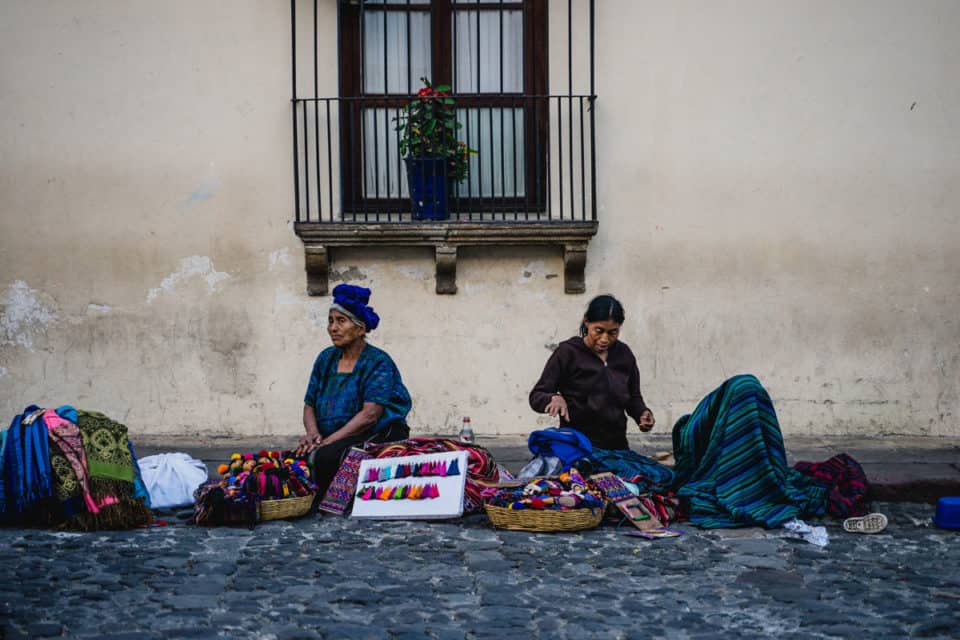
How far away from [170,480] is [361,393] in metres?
1.12

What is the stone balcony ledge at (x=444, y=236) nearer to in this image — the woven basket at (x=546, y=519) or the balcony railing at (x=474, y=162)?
the balcony railing at (x=474, y=162)

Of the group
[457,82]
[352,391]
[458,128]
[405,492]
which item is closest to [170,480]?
[352,391]

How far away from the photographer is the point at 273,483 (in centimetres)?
627

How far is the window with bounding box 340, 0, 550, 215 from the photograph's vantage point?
879cm

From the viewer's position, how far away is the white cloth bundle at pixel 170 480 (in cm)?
661

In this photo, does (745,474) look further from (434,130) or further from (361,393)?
(434,130)

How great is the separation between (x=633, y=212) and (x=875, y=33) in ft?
6.97

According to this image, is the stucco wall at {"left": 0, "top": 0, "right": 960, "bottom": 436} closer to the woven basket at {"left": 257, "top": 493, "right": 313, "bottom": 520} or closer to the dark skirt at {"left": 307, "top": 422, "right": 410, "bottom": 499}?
the dark skirt at {"left": 307, "top": 422, "right": 410, "bottom": 499}

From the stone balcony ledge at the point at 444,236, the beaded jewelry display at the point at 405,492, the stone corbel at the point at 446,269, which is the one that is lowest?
the beaded jewelry display at the point at 405,492

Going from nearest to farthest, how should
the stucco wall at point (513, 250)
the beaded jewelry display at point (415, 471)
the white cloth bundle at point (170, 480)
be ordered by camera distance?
1. the beaded jewelry display at point (415, 471)
2. the white cloth bundle at point (170, 480)
3. the stucco wall at point (513, 250)

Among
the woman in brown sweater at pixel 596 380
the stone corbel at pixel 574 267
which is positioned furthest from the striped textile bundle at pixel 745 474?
the stone corbel at pixel 574 267

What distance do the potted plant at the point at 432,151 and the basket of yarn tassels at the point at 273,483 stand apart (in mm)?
2658

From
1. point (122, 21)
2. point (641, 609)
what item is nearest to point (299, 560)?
point (641, 609)

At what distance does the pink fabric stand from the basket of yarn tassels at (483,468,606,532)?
1.94 m
